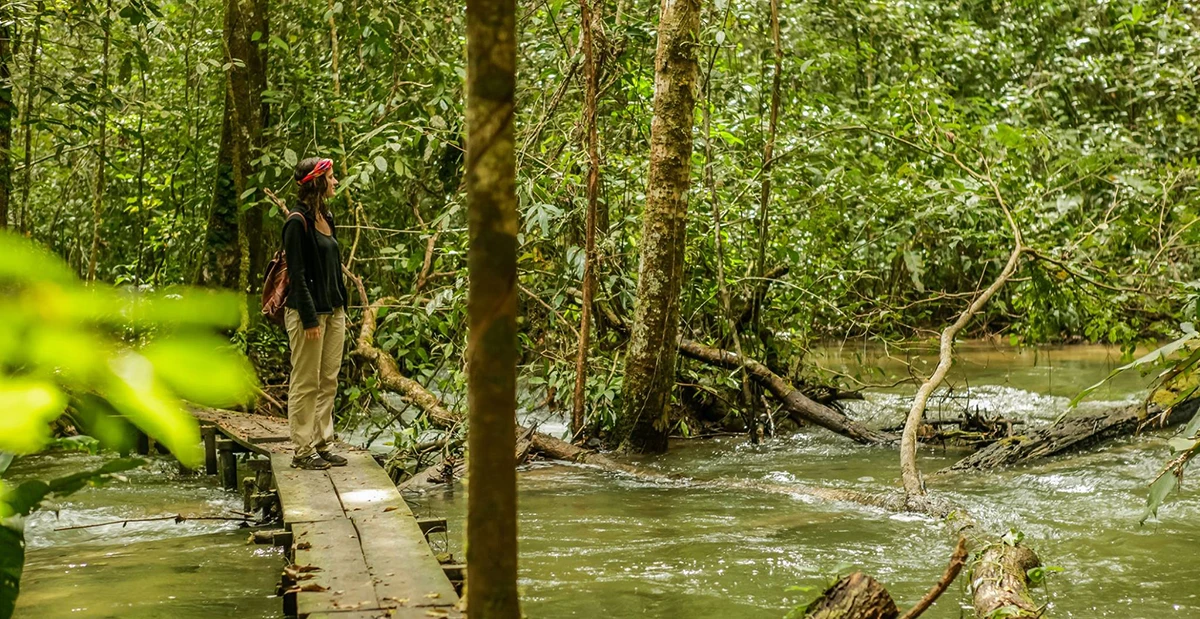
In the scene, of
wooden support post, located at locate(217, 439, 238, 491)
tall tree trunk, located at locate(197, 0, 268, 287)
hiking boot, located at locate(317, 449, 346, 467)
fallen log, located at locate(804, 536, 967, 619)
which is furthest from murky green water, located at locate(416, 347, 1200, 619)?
tall tree trunk, located at locate(197, 0, 268, 287)

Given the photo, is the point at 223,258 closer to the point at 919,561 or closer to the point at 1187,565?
the point at 919,561

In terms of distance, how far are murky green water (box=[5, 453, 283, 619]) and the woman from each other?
2.53 ft

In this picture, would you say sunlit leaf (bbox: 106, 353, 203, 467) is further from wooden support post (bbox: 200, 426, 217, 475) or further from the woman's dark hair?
wooden support post (bbox: 200, 426, 217, 475)

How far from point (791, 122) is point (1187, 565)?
6597mm

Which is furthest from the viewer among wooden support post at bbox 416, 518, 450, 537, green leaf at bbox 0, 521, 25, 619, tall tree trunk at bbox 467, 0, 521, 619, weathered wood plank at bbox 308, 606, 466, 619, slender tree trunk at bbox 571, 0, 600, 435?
slender tree trunk at bbox 571, 0, 600, 435

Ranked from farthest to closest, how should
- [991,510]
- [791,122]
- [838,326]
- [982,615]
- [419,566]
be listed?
[791,122] < [838,326] < [991,510] < [419,566] < [982,615]

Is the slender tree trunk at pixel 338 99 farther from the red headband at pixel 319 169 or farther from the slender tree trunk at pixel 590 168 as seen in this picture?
the red headband at pixel 319 169

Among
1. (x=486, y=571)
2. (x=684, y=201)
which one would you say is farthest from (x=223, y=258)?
(x=486, y=571)

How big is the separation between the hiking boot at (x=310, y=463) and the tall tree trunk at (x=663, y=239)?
10.2ft

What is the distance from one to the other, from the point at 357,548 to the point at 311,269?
233 centimetres

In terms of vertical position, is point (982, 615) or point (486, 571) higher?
point (486, 571)

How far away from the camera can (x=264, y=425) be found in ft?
31.0

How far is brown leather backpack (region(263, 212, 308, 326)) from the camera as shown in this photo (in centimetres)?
690

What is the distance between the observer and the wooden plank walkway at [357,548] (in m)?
4.22
